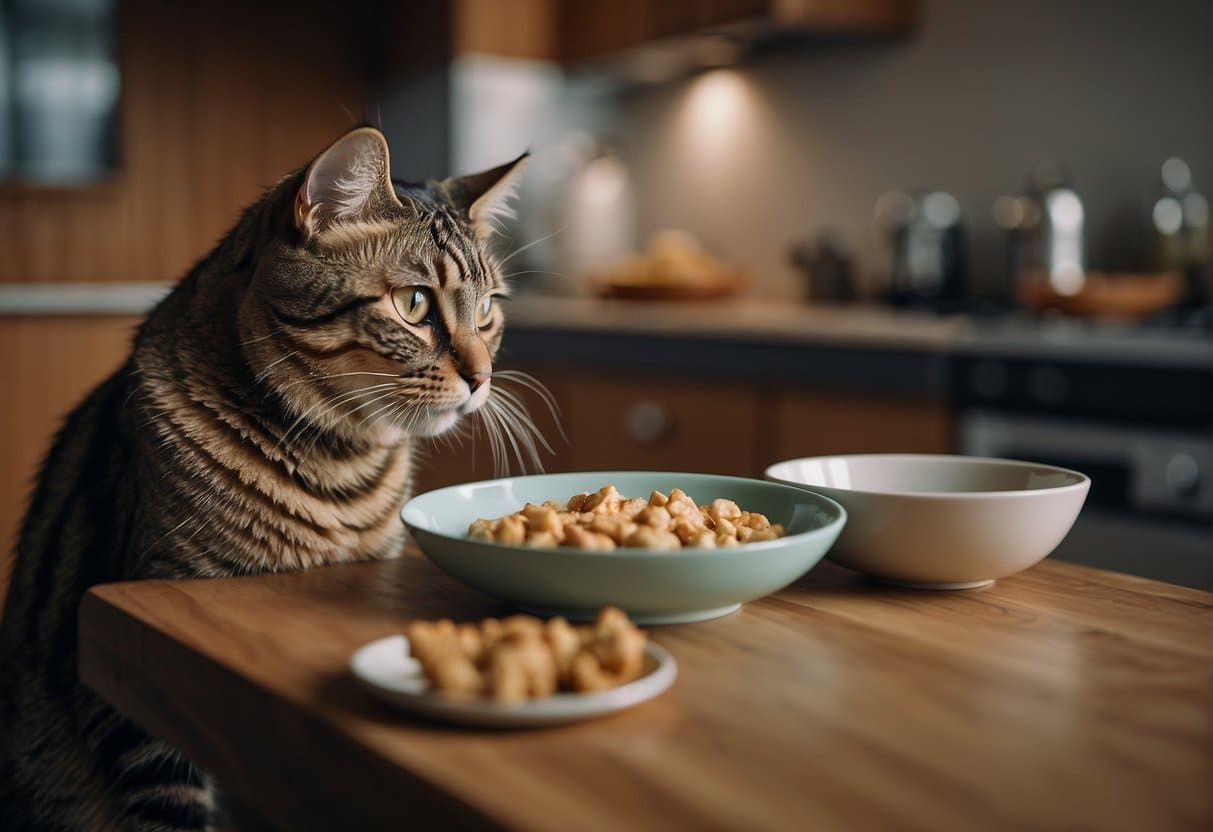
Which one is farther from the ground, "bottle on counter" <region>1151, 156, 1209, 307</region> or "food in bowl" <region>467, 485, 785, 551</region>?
"bottle on counter" <region>1151, 156, 1209, 307</region>

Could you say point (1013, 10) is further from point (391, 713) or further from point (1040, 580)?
point (391, 713)

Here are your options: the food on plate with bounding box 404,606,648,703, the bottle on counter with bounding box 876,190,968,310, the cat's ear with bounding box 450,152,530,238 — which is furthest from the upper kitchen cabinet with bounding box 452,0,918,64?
the food on plate with bounding box 404,606,648,703

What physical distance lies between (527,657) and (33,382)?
3.49 meters

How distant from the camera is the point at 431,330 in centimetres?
112

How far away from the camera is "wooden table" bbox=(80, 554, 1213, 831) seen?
58 cm

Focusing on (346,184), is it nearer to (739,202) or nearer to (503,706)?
(503,706)

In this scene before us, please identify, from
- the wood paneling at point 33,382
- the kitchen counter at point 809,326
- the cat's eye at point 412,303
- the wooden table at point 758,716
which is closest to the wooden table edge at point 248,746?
the wooden table at point 758,716

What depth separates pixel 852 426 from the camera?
265 centimetres

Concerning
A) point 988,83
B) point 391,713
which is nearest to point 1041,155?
point 988,83

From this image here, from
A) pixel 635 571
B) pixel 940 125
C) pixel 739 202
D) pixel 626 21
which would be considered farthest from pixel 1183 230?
pixel 635 571

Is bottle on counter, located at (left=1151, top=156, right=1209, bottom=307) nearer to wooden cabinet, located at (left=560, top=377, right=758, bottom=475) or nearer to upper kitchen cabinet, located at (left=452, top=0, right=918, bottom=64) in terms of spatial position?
upper kitchen cabinet, located at (left=452, top=0, right=918, bottom=64)

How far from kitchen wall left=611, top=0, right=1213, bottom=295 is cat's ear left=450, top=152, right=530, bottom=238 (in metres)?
2.06

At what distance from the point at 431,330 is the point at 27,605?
0.57 m

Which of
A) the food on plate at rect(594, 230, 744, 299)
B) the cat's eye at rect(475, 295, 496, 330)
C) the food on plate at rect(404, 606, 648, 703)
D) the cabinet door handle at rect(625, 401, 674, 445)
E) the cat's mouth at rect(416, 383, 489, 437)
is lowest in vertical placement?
the cabinet door handle at rect(625, 401, 674, 445)
